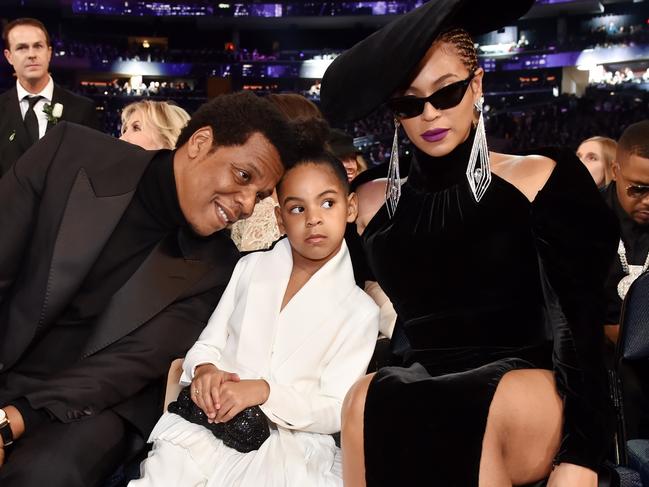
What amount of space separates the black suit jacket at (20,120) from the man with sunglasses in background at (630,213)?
142 inches

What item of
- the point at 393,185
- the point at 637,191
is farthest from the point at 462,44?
the point at 637,191

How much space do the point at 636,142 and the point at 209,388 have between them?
2.23 m

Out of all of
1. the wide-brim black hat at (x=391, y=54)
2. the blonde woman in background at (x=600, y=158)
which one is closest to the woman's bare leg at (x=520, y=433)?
the wide-brim black hat at (x=391, y=54)

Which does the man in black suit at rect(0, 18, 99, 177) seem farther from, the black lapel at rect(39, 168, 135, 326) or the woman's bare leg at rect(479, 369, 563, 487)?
the woman's bare leg at rect(479, 369, 563, 487)

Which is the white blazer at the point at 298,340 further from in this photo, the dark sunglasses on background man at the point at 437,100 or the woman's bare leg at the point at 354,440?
the dark sunglasses on background man at the point at 437,100

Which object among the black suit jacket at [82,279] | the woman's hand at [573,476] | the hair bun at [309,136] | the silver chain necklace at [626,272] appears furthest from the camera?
the silver chain necklace at [626,272]

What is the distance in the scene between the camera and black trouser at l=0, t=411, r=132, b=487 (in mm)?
1925

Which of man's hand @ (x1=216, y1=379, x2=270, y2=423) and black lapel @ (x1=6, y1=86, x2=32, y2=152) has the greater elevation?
black lapel @ (x1=6, y1=86, x2=32, y2=152)

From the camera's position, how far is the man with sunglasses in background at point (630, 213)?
299 cm

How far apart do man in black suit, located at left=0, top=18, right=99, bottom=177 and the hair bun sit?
10.9 ft

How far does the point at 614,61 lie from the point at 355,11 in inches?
428

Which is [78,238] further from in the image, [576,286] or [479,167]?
[576,286]

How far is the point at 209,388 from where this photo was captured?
1.98m

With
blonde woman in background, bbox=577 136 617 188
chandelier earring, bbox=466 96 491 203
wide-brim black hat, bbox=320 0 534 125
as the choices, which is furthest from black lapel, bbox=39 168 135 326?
blonde woman in background, bbox=577 136 617 188
